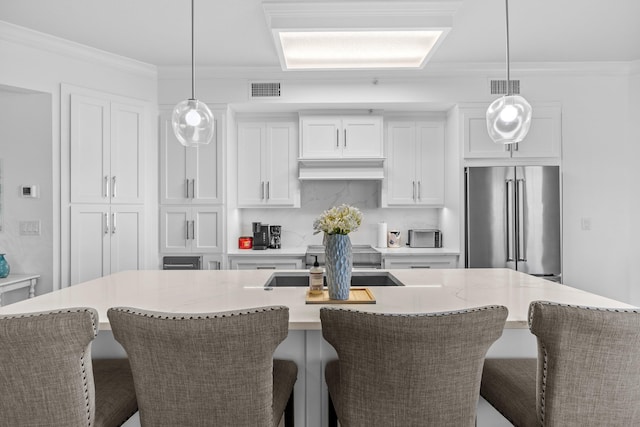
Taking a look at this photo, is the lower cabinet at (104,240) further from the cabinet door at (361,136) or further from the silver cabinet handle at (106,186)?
the cabinet door at (361,136)

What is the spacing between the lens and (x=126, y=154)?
3.82m

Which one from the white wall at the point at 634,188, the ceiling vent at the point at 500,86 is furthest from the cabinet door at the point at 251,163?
the white wall at the point at 634,188

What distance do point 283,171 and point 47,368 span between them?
10.9ft

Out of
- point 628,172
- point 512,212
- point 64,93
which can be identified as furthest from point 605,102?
point 64,93

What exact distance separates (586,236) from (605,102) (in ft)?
4.28

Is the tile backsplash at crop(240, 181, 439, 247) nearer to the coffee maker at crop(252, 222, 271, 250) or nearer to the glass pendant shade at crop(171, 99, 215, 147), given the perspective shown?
the coffee maker at crop(252, 222, 271, 250)

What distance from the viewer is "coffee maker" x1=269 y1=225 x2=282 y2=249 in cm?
440

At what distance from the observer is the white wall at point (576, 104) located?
3982 mm

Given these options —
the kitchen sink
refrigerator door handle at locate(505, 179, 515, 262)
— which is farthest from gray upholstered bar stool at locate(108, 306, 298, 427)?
refrigerator door handle at locate(505, 179, 515, 262)

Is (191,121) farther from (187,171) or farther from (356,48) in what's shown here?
(187,171)

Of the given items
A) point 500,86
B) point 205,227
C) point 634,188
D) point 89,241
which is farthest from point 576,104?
point 89,241

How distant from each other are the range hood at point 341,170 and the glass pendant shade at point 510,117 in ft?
6.52

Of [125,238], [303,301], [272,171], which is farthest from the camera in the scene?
[272,171]

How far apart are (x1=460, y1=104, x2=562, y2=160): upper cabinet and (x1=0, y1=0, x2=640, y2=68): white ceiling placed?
51 cm
